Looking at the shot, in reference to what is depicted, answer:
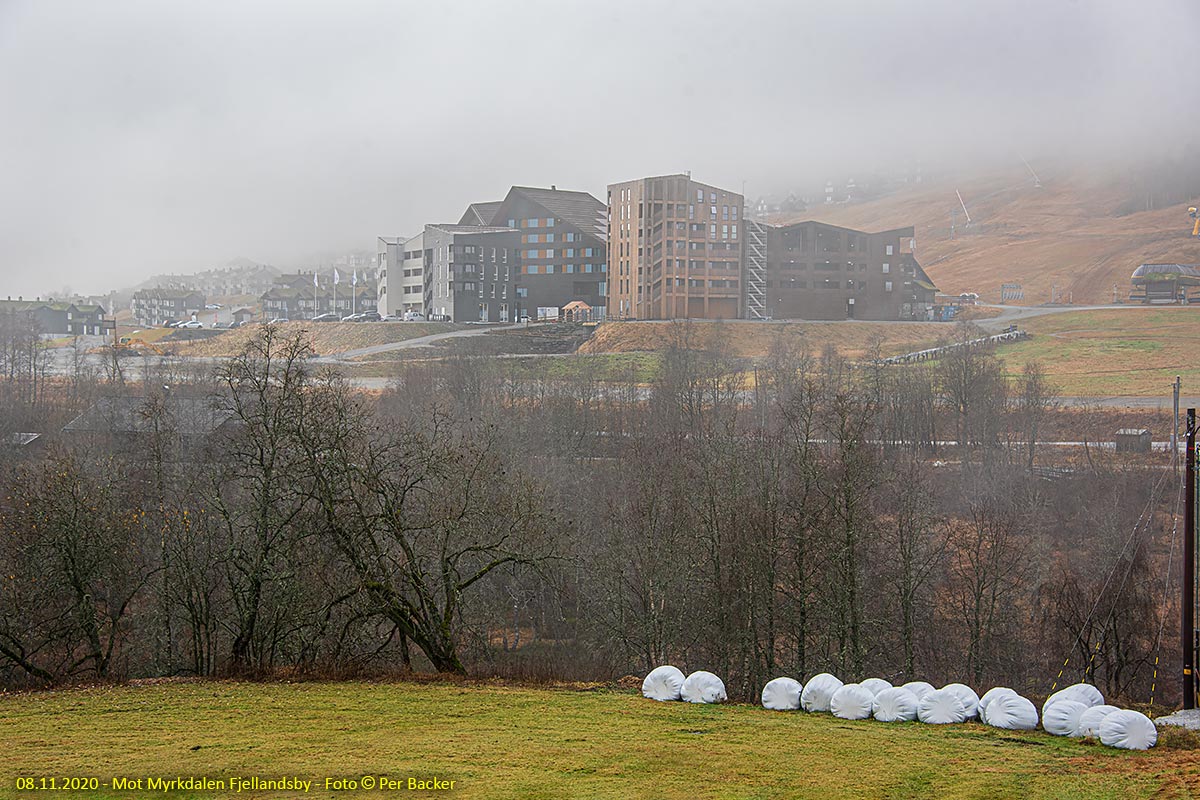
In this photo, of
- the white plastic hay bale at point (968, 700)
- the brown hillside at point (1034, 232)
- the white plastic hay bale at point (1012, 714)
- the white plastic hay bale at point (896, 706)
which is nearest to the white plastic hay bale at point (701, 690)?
the white plastic hay bale at point (896, 706)

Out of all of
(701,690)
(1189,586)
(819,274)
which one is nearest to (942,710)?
(701,690)

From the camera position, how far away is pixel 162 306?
133 metres

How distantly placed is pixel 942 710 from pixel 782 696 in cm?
234

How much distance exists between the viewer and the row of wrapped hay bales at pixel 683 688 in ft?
51.3

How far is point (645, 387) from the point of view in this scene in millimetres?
59906

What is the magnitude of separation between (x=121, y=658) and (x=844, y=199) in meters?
141

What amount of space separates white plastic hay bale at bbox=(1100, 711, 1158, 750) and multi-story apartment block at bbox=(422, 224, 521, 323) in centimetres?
7198

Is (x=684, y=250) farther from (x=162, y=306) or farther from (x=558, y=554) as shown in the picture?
(x=162, y=306)

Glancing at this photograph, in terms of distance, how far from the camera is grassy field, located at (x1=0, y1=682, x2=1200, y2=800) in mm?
10922

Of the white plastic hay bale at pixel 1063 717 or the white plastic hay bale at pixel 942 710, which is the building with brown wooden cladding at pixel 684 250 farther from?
the white plastic hay bale at pixel 1063 717

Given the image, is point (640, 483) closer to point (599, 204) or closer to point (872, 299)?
point (872, 299)

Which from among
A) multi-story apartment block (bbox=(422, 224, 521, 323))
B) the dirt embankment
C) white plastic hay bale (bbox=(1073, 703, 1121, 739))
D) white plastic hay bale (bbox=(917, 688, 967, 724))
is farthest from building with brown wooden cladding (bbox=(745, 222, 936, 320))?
white plastic hay bale (bbox=(1073, 703, 1121, 739))

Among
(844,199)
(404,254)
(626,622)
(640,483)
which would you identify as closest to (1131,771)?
(626,622)

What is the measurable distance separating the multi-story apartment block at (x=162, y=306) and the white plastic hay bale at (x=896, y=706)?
402 ft
